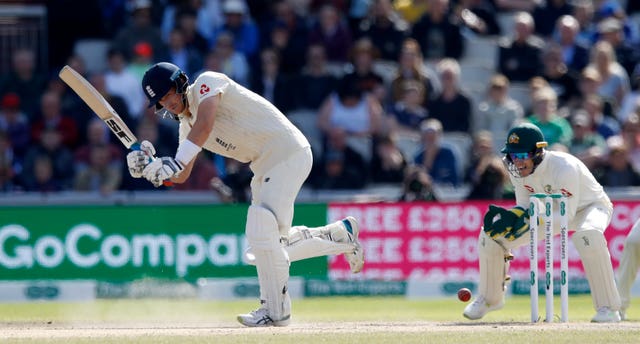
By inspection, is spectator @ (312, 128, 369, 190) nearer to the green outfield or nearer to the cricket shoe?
the green outfield

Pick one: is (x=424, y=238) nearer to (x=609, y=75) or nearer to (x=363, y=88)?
(x=363, y=88)

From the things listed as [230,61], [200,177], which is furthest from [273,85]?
[200,177]

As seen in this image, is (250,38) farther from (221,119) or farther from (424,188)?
(221,119)

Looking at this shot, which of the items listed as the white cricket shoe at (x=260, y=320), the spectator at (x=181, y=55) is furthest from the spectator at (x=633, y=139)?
the white cricket shoe at (x=260, y=320)

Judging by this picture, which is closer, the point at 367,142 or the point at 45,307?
the point at 45,307

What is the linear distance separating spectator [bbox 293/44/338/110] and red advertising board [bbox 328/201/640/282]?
250cm

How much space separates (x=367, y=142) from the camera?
51.3 feet

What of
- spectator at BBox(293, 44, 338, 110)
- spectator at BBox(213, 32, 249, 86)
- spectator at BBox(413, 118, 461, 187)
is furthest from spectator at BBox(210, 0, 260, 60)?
spectator at BBox(413, 118, 461, 187)

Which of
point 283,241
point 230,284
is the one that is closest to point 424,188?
point 230,284

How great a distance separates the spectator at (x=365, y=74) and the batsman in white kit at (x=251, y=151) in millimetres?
6730

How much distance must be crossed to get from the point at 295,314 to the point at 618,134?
558 centimetres

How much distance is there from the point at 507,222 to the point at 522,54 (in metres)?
7.76

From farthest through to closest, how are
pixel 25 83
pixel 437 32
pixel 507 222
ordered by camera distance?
pixel 437 32 < pixel 25 83 < pixel 507 222

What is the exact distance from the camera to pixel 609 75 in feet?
54.1
